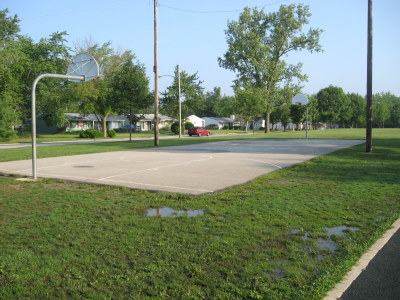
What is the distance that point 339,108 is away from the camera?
107062mm

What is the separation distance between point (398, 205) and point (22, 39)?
5836cm

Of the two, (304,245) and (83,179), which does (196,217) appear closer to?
(304,245)

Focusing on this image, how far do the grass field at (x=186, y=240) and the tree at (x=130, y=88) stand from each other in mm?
21320

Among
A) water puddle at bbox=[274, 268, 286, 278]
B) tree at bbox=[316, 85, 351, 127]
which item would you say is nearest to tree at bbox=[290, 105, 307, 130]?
tree at bbox=[316, 85, 351, 127]

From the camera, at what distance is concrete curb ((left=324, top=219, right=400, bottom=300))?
3371 mm

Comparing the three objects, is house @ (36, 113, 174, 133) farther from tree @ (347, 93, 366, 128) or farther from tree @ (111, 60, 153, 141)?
tree @ (347, 93, 366, 128)

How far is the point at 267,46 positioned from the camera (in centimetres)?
5766

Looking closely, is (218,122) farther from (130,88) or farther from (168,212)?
(168,212)

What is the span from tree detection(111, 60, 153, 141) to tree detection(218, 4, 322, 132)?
31776 mm

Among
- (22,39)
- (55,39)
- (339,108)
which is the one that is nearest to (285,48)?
(55,39)

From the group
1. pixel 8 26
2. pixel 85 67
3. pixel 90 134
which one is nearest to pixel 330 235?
pixel 85 67

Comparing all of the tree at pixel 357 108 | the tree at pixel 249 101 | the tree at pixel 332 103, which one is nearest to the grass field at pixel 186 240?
the tree at pixel 249 101

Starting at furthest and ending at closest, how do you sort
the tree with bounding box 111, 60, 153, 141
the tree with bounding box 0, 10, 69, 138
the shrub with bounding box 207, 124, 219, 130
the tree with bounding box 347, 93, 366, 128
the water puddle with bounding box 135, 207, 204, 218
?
the tree with bounding box 347, 93, 366, 128 < the shrub with bounding box 207, 124, 219, 130 < the tree with bounding box 0, 10, 69, 138 < the tree with bounding box 111, 60, 153, 141 < the water puddle with bounding box 135, 207, 204, 218

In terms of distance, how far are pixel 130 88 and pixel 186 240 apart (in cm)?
2591
